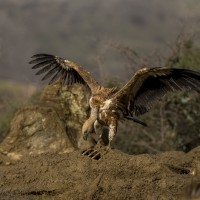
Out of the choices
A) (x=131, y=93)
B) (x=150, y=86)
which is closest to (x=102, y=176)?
(x=131, y=93)

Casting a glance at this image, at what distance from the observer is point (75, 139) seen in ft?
43.0

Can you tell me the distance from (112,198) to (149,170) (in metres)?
0.84

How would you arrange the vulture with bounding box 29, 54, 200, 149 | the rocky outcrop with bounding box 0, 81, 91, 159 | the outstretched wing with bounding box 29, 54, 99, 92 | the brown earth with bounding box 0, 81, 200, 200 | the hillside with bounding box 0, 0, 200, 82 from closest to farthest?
the brown earth with bounding box 0, 81, 200, 200 < the vulture with bounding box 29, 54, 200, 149 < the rocky outcrop with bounding box 0, 81, 91, 159 < the outstretched wing with bounding box 29, 54, 99, 92 < the hillside with bounding box 0, 0, 200, 82

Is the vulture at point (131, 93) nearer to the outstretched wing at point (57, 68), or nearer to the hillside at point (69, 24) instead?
the outstretched wing at point (57, 68)

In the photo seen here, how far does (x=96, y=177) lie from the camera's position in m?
9.67

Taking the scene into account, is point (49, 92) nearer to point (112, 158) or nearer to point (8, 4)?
point (112, 158)

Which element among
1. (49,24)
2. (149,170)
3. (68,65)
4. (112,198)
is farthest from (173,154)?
(49,24)

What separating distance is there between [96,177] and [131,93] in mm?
2560

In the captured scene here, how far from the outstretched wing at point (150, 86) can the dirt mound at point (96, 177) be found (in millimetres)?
1578

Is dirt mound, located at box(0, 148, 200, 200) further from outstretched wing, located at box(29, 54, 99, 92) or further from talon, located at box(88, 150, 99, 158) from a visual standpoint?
outstretched wing, located at box(29, 54, 99, 92)

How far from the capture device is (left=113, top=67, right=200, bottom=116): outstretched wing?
1156 centimetres

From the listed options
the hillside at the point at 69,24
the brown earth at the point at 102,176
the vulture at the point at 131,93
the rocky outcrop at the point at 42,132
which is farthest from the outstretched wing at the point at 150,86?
the hillside at the point at 69,24

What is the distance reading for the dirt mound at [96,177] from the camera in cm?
935

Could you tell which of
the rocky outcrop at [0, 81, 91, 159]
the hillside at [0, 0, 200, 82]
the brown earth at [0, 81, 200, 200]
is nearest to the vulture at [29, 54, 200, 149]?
the rocky outcrop at [0, 81, 91, 159]
